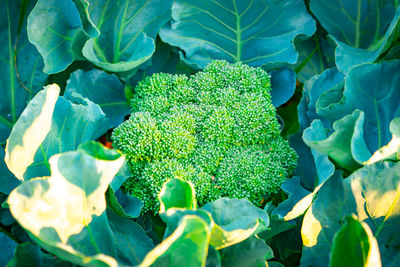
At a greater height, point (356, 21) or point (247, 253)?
point (356, 21)

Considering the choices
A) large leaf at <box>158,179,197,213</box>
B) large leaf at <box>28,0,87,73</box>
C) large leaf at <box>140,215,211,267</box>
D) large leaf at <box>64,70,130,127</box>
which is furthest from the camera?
large leaf at <box>64,70,130,127</box>

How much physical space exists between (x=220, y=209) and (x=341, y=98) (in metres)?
0.42

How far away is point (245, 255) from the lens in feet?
2.58

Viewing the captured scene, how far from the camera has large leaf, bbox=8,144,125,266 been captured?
0.62 meters

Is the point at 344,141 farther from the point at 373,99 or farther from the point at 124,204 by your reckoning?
the point at 124,204

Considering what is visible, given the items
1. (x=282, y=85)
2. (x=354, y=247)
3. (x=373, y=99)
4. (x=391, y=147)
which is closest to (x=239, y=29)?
(x=282, y=85)

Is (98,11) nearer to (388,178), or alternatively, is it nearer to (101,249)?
(101,249)

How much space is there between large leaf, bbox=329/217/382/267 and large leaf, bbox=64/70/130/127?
714 millimetres

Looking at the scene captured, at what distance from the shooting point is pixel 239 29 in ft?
3.71

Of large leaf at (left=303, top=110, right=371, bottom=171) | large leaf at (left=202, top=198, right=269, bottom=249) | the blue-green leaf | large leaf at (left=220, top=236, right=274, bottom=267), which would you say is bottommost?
large leaf at (left=220, top=236, right=274, bottom=267)

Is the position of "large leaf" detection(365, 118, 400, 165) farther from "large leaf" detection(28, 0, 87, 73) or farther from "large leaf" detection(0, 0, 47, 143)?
"large leaf" detection(0, 0, 47, 143)

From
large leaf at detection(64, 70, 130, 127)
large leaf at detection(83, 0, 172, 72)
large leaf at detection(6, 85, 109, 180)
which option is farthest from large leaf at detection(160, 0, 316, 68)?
large leaf at detection(6, 85, 109, 180)

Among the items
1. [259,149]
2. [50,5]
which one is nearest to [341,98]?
[259,149]

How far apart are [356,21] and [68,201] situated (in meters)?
0.99
